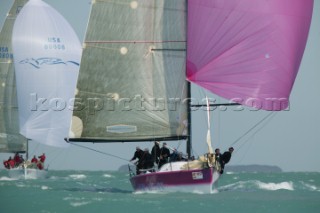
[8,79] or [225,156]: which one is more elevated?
[8,79]

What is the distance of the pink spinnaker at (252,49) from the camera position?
32.7 m

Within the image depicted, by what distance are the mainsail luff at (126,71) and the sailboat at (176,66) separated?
36 mm

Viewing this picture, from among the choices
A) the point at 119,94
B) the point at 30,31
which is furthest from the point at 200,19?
the point at 30,31

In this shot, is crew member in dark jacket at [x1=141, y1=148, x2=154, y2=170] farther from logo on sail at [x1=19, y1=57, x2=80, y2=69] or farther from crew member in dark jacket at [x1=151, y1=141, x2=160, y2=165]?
logo on sail at [x1=19, y1=57, x2=80, y2=69]

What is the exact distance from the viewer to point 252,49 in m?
32.8

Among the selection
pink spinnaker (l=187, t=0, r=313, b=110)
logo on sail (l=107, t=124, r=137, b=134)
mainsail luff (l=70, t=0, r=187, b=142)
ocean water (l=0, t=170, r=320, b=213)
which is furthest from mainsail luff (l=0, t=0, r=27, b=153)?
pink spinnaker (l=187, t=0, r=313, b=110)

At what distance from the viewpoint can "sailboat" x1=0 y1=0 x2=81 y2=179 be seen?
51.8 metres

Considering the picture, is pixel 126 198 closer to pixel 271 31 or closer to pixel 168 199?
pixel 168 199

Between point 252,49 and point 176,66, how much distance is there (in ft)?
9.83

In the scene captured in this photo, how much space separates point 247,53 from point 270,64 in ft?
2.93

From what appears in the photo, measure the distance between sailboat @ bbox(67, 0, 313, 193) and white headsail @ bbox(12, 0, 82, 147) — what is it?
679 inches

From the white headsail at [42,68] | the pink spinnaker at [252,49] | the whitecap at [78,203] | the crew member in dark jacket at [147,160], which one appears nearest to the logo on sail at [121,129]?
the crew member in dark jacket at [147,160]

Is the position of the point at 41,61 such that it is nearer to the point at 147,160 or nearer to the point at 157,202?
the point at 147,160

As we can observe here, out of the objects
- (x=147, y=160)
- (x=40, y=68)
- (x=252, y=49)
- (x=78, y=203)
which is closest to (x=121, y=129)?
(x=147, y=160)
